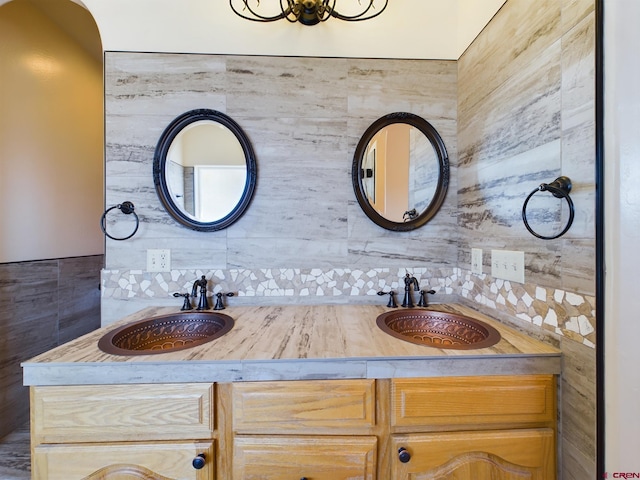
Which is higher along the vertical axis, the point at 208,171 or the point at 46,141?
the point at 46,141

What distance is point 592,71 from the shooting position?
70 cm

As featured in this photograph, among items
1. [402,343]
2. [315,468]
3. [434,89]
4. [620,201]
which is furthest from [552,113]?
[315,468]

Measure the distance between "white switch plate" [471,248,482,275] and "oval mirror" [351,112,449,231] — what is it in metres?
0.28

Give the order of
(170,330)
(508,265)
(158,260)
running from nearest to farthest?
(508,265)
(170,330)
(158,260)

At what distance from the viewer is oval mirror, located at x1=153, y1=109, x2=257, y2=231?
1.29 metres

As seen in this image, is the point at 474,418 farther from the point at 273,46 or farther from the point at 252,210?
the point at 273,46

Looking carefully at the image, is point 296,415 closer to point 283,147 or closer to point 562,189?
point 562,189

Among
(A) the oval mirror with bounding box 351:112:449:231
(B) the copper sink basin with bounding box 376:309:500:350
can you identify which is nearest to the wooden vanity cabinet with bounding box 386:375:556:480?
(B) the copper sink basin with bounding box 376:309:500:350

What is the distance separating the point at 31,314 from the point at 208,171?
1.52m

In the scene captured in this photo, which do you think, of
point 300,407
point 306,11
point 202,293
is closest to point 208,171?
point 202,293

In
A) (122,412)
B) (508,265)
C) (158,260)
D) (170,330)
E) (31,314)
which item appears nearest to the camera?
(122,412)

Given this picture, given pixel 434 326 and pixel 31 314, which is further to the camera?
pixel 31 314

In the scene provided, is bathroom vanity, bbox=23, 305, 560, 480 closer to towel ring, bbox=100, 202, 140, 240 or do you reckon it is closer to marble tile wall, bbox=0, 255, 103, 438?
towel ring, bbox=100, 202, 140, 240

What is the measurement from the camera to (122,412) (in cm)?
75
